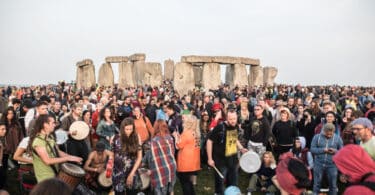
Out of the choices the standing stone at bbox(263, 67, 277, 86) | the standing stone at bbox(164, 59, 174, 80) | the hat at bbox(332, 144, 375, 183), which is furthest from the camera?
the standing stone at bbox(164, 59, 174, 80)

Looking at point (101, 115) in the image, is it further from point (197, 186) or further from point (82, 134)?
point (197, 186)

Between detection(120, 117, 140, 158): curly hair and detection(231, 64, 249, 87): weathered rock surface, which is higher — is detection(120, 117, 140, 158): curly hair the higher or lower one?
the lower one

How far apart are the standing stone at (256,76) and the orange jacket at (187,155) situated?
1852 cm

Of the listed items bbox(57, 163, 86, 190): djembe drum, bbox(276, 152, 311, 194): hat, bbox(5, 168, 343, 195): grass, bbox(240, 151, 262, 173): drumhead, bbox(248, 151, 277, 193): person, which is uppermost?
bbox(276, 152, 311, 194): hat

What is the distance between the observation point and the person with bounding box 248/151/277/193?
6137 millimetres

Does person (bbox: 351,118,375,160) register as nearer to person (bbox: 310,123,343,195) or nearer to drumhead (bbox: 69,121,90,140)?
person (bbox: 310,123,343,195)

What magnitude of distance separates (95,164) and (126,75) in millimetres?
19712

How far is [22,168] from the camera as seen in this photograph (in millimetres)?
5695

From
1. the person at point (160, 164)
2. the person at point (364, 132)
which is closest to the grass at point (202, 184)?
the person at point (160, 164)

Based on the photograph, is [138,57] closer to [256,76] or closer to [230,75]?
[230,75]

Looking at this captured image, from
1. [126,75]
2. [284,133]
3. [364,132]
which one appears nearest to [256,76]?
[126,75]

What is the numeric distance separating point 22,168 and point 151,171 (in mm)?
2415

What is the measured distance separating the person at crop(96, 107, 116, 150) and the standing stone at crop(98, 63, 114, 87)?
17.9 meters

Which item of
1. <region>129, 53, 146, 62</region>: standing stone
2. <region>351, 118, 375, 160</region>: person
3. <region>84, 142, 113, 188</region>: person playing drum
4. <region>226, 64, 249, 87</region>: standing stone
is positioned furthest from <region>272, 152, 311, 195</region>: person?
<region>129, 53, 146, 62</region>: standing stone
